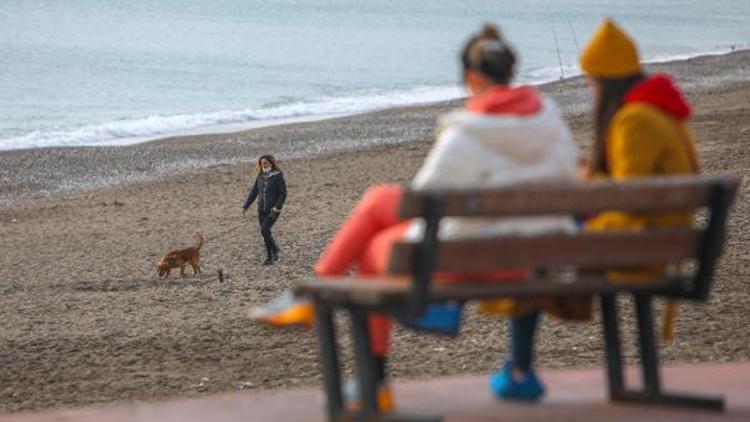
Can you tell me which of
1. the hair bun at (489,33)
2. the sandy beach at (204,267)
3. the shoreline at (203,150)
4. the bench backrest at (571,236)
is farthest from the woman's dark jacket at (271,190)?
the bench backrest at (571,236)

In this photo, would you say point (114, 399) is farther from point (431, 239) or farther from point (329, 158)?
point (329, 158)

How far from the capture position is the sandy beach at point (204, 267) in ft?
30.7

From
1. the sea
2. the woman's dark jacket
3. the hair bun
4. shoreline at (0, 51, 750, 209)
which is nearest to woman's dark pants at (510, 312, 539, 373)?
the hair bun

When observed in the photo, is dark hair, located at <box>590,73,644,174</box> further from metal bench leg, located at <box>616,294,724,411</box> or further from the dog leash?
the dog leash

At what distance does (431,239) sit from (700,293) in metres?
1.03

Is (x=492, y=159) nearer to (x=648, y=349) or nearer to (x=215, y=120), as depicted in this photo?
(x=648, y=349)

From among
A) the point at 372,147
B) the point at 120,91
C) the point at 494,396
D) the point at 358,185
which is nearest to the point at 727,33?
the point at 120,91

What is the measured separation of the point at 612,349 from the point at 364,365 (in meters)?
1.06

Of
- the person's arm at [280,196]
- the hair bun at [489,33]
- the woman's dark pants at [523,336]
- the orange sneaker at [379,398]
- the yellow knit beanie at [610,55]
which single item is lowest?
the person's arm at [280,196]

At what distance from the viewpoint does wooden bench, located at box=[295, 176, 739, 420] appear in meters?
4.80

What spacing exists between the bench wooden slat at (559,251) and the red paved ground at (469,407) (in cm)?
60

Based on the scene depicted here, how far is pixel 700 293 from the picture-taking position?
5.27m

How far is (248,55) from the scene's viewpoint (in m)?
66.1

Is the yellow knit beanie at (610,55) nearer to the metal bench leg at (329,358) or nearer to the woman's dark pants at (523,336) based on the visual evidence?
the woman's dark pants at (523,336)
